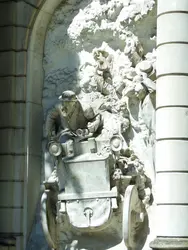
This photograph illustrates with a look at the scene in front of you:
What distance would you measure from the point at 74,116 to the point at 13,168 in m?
1.23

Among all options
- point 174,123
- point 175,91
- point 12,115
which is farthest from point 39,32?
point 174,123

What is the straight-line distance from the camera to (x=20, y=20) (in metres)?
12.4

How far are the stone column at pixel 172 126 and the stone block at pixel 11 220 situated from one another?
2.42 meters

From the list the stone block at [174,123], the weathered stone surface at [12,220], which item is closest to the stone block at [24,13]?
the weathered stone surface at [12,220]

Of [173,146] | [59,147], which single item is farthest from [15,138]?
[173,146]

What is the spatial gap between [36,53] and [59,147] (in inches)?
63.3

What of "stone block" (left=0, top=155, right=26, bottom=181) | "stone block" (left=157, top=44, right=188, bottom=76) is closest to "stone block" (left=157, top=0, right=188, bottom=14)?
"stone block" (left=157, top=44, right=188, bottom=76)

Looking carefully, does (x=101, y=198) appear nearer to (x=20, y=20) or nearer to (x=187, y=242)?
(x=187, y=242)

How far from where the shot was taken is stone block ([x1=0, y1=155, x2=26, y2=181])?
12070mm

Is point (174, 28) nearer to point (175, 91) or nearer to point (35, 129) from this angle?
point (175, 91)

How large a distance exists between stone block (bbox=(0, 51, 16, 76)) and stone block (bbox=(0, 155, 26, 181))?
120cm

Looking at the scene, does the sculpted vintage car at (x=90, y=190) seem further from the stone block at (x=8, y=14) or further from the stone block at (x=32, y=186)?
the stone block at (x=8, y=14)

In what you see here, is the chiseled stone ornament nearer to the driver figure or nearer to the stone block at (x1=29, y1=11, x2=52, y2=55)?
the driver figure

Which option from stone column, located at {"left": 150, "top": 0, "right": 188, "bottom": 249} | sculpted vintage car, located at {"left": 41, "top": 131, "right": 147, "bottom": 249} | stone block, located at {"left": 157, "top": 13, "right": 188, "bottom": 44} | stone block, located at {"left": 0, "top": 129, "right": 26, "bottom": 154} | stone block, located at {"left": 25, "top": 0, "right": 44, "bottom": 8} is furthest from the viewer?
stone block, located at {"left": 25, "top": 0, "right": 44, "bottom": 8}
